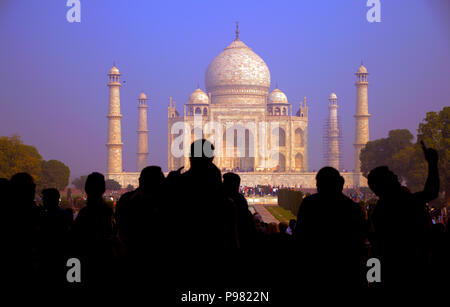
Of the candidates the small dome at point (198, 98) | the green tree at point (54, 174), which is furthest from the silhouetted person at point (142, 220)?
the small dome at point (198, 98)

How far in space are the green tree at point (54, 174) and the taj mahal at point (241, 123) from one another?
6.90 metres

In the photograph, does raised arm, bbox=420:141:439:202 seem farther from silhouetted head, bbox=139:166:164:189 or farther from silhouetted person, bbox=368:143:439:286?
silhouetted head, bbox=139:166:164:189

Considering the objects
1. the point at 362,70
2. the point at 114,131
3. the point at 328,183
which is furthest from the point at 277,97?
the point at 328,183

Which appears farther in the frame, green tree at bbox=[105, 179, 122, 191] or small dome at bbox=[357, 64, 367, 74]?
small dome at bbox=[357, 64, 367, 74]

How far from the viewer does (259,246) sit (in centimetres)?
450

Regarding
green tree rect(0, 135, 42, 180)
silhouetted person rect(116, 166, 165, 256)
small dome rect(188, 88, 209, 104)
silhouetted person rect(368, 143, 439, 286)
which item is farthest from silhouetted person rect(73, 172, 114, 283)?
small dome rect(188, 88, 209, 104)

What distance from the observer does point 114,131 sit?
40188 mm

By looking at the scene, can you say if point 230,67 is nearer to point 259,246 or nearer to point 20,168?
point 20,168

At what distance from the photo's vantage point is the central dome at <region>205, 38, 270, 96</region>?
45.0m

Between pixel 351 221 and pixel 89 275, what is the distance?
6.24 ft

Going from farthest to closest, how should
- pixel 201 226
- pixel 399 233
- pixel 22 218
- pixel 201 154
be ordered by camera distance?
pixel 22 218, pixel 399 233, pixel 201 154, pixel 201 226

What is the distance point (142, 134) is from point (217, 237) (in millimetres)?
40938

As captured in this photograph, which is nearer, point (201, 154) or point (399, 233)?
point (201, 154)

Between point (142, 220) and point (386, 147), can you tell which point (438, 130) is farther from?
point (142, 220)
